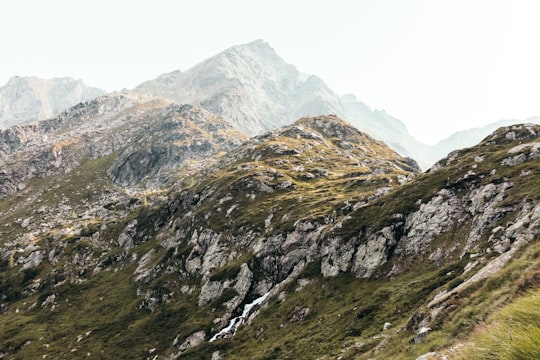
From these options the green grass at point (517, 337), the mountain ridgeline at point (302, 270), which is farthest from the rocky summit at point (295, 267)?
the mountain ridgeline at point (302, 270)

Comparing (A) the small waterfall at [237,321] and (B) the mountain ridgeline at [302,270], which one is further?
(A) the small waterfall at [237,321]

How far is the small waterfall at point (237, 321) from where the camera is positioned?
76.9 meters

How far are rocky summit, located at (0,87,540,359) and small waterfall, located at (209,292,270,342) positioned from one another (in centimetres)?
44

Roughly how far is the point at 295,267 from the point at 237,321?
1825cm

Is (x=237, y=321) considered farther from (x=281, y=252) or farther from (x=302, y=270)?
(x=281, y=252)

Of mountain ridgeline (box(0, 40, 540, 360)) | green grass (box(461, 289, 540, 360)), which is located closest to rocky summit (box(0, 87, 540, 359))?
green grass (box(461, 289, 540, 360))

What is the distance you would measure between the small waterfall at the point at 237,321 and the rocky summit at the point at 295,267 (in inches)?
17.4

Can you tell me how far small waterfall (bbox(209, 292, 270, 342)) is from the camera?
76925mm

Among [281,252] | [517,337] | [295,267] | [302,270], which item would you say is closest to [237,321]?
[295,267]

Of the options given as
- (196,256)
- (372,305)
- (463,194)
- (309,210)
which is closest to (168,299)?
(196,256)

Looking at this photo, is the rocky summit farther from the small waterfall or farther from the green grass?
the small waterfall

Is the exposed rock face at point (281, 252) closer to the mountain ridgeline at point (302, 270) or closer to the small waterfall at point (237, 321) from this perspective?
the mountain ridgeline at point (302, 270)

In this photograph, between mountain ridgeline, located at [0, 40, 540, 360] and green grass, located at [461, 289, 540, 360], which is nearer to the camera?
green grass, located at [461, 289, 540, 360]

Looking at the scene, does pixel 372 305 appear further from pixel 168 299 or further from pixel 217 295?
pixel 168 299
